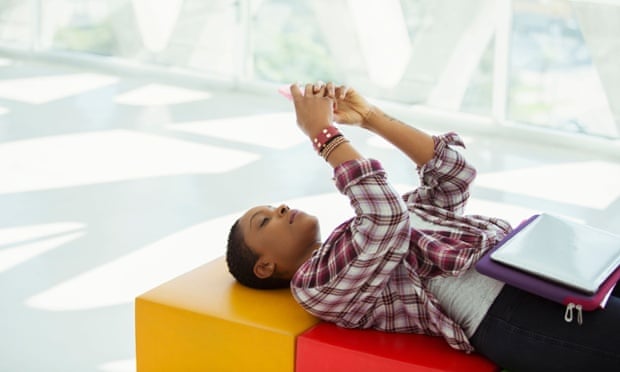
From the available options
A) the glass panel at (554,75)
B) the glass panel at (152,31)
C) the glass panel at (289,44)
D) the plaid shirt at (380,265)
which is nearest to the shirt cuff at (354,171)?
the plaid shirt at (380,265)

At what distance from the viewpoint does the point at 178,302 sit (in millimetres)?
2684

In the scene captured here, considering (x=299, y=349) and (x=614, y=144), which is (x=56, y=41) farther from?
(x=299, y=349)

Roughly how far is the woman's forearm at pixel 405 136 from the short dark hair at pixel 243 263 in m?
0.47

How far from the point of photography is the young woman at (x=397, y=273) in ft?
7.78

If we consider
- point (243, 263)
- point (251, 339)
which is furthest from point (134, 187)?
point (251, 339)

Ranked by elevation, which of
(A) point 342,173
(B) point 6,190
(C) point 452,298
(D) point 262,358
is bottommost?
(B) point 6,190

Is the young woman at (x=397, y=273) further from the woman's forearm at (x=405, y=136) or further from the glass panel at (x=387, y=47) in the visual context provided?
the glass panel at (x=387, y=47)

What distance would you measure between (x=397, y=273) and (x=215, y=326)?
1.50ft

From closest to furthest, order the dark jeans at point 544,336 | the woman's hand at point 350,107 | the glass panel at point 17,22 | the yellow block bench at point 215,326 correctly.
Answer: the dark jeans at point 544,336, the yellow block bench at point 215,326, the woman's hand at point 350,107, the glass panel at point 17,22

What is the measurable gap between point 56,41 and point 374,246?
19.0ft

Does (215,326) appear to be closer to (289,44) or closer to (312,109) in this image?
(312,109)

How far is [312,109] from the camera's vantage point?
2.65 m

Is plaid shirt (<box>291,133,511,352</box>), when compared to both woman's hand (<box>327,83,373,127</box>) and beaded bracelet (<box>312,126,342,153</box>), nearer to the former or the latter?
beaded bracelet (<box>312,126,342,153</box>)

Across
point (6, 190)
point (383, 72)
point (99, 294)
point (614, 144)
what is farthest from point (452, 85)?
point (99, 294)
